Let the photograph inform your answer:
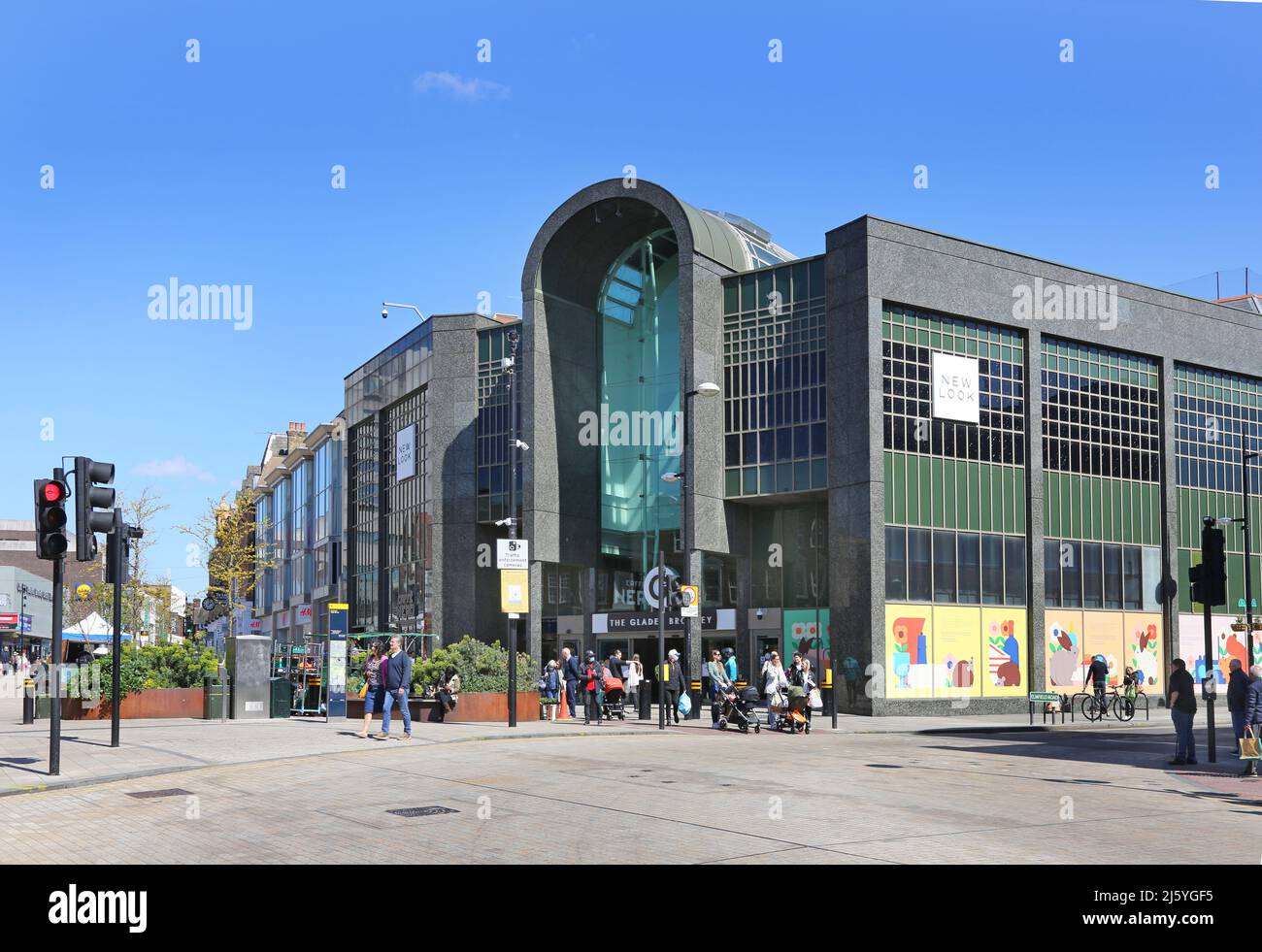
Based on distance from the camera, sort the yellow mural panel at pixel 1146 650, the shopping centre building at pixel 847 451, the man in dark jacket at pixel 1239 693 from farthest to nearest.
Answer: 1. the yellow mural panel at pixel 1146 650
2. the shopping centre building at pixel 847 451
3. the man in dark jacket at pixel 1239 693

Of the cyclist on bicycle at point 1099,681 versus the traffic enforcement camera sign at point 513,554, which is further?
the cyclist on bicycle at point 1099,681

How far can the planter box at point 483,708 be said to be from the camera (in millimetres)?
28344

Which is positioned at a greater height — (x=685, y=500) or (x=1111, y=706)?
(x=685, y=500)

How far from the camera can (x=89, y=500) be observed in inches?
676

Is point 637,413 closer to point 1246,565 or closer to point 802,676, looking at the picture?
point 802,676

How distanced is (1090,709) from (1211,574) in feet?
50.6

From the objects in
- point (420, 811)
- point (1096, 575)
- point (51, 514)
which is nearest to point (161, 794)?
point (420, 811)

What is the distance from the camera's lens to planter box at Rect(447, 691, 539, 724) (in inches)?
1116

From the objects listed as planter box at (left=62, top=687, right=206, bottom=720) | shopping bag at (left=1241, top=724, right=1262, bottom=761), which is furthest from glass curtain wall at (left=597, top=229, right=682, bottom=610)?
shopping bag at (left=1241, top=724, right=1262, bottom=761)

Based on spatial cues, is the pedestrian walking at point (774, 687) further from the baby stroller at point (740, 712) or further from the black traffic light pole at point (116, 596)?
the black traffic light pole at point (116, 596)

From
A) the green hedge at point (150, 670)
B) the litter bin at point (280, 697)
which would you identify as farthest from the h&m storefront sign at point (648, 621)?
the green hedge at point (150, 670)

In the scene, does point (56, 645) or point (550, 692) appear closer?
point (56, 645)

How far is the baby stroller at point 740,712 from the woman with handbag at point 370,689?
7.83m
